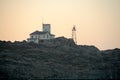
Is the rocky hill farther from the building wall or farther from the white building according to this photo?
the building wall

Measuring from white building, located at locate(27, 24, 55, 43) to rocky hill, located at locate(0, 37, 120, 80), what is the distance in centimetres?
504

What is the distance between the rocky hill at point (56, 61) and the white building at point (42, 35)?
5.04 metres

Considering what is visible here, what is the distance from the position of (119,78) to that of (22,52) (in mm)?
40633

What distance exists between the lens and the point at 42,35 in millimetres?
145625

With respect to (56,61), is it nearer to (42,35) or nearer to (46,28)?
(42,35)

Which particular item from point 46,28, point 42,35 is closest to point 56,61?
point 42,35

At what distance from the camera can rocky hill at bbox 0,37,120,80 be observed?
104188 mm

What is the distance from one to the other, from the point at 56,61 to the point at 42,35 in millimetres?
28074

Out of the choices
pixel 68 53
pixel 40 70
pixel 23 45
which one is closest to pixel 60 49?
pixel 68 53

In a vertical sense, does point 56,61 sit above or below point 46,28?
below

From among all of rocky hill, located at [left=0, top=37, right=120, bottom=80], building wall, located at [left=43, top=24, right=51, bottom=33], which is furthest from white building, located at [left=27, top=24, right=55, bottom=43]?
rocky hill, located at [left=0, top=37, right=120, bottom=80]

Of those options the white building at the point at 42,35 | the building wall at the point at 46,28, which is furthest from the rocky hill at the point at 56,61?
the building wall at the point at 46,28

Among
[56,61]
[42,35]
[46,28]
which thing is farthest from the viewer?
[46,28]

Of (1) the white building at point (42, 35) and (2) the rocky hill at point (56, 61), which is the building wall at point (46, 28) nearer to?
(1) the white building at point (42, 35)
